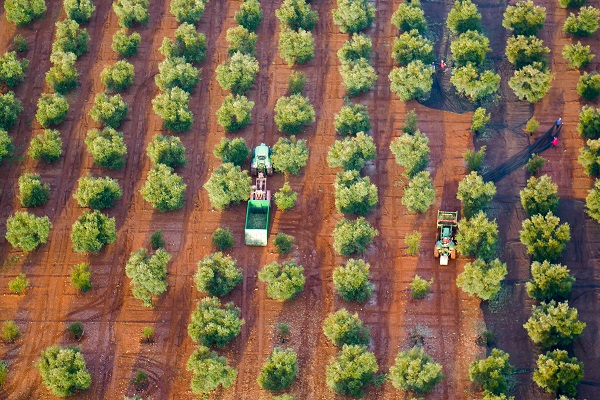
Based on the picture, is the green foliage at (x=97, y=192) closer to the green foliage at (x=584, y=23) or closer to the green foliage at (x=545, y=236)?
the green foliage at (x=545, y=236)

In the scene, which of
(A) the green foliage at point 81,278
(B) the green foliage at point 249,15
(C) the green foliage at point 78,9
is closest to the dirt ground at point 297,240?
(A) the green foliage at point 81,278

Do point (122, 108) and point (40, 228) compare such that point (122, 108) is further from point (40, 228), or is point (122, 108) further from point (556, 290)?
point (556, 290)

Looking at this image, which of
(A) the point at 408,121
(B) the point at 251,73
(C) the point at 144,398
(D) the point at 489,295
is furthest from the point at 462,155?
(C) the point at 144,398

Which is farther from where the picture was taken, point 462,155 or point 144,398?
point 462,155

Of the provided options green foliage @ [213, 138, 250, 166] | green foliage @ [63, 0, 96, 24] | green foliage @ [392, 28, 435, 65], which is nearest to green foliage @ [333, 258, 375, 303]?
green foliage @ [213, 138, 250, 166]

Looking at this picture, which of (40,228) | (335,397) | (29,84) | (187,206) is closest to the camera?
(335,397)

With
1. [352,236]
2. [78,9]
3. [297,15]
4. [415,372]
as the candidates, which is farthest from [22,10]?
[415,372]

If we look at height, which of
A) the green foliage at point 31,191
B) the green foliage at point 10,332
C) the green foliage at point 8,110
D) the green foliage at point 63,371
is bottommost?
the green foliage at point 63,371
